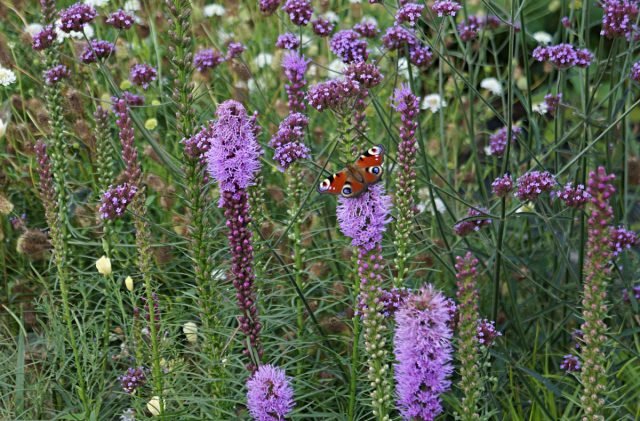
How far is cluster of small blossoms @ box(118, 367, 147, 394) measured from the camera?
11.0ft

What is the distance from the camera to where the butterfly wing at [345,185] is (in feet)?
8.27

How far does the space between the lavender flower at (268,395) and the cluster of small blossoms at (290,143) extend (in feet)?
3.18

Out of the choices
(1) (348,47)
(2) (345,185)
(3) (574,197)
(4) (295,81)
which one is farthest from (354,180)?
(1) (348,47)

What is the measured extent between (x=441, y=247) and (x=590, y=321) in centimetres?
183

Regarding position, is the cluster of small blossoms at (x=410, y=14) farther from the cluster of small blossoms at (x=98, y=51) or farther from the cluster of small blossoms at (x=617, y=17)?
the cluster of small blossoms at (x=98, y=51)

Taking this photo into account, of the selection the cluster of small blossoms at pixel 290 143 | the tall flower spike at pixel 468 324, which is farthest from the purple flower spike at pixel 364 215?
the cluster of small blossoms at pixel 290 143

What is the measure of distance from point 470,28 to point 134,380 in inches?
91.7

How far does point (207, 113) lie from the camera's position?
15.5 ft

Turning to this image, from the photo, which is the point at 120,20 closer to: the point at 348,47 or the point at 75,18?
the point at 75,18

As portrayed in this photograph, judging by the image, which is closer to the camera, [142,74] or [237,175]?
[237,175]

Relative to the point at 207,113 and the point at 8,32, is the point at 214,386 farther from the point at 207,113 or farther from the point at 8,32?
the point at 8,32

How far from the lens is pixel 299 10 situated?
385cm

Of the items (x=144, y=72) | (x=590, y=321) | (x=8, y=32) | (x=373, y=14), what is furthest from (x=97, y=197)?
(x=373, y=14)

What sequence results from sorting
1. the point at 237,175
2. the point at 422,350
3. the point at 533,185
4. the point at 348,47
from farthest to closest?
the point at 348,47
the point at 533,185
the point at 237,175
the point at 422,350
